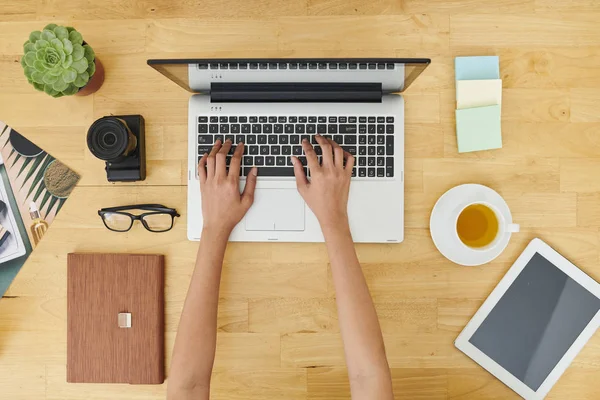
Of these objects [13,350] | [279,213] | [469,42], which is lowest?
[13,350]

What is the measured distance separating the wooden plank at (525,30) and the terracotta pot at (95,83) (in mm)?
715

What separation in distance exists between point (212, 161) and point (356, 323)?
408mm

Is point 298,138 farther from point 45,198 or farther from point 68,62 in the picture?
point 45,198

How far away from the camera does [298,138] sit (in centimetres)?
92

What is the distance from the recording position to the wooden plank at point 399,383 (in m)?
0.95

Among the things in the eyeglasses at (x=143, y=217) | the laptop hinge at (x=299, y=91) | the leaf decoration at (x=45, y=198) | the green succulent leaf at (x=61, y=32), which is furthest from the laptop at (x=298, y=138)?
the leaf decoration at (x=45, y=198)

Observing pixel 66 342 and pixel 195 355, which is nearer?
pixel 195 355

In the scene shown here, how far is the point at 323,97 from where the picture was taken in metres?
0.90

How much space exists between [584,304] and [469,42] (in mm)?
568

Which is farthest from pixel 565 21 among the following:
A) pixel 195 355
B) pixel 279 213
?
pixel 195 355

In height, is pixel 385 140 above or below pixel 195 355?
above

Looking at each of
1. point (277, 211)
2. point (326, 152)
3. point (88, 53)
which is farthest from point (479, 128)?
point (88, 53)

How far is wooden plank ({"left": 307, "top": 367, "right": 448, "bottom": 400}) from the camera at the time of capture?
3.13 ft

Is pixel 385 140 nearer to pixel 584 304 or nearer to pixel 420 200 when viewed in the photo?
pixel 420 200
